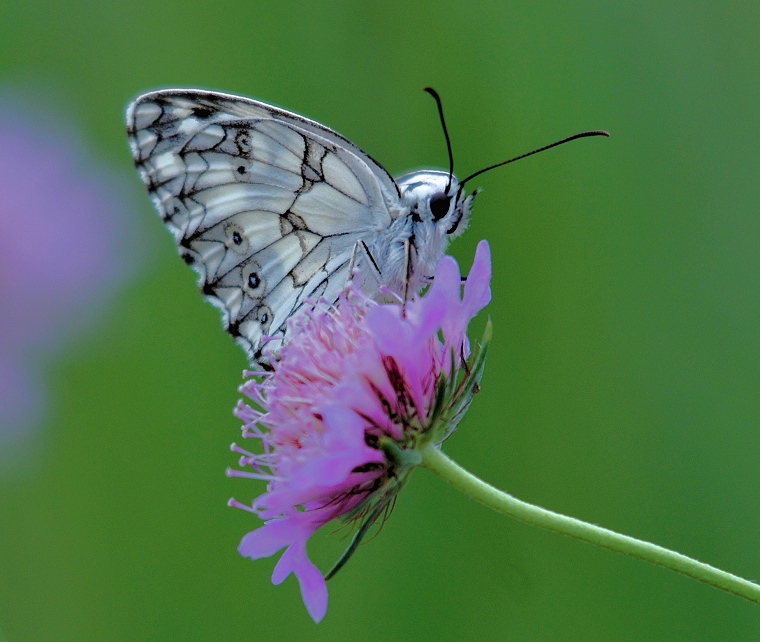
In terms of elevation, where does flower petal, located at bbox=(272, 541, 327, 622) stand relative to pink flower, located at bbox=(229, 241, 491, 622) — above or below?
below

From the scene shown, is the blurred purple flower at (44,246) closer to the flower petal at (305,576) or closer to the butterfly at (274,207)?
the butterfly at (274,207)

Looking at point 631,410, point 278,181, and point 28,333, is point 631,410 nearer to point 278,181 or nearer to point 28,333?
point 278,181

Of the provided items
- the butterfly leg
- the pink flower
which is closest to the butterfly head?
the butterfly leg

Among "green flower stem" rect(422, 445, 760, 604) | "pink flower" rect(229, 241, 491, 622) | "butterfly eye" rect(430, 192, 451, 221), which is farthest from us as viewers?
"butterfly eye" rect(430, 192, 451, 221)

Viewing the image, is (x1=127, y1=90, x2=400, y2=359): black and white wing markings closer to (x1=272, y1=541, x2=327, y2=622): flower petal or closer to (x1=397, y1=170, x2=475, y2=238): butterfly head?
(x1=397, y1=170, x2=475, y2=238): butterfly head

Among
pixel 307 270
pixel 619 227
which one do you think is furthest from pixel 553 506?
pixel 307 270

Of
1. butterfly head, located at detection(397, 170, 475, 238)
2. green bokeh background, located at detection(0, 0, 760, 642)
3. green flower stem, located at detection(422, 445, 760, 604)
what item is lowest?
green bokeh background, located at detection(0, 0, 760, 642)

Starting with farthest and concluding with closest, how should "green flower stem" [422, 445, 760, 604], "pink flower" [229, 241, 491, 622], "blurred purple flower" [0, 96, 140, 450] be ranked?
"blurred purple flower" [0, 96, 140, 450] < "pink flower" [229, 241, 491, 622] < "green flower stem" [422, 445, 760, 604]

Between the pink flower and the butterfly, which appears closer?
the pink flower
